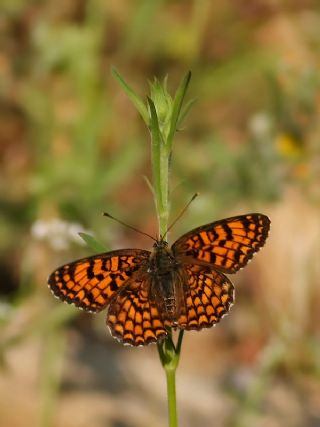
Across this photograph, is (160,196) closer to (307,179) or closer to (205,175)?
(307,179)

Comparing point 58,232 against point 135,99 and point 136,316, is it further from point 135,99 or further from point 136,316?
point 135,99

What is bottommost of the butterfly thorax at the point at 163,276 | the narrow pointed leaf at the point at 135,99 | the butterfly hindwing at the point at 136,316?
the butterfly hindwing at the point at 136,316

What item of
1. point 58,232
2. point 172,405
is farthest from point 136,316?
point 58,232

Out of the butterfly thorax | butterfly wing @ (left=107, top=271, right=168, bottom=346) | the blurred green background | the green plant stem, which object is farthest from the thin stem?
the blurred green background

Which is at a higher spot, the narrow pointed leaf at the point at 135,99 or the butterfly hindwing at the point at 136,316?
the narrow pointed leaf at the point at 135,99

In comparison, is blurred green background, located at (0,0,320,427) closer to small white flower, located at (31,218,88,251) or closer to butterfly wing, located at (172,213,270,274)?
small white flower, located at (31,218,88,251)

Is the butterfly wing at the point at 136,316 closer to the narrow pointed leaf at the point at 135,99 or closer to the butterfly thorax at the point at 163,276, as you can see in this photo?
the butterfly thorax at the point at 163,276

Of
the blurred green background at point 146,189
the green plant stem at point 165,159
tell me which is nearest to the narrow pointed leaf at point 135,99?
the green plant stem at point 165,159
